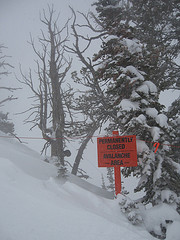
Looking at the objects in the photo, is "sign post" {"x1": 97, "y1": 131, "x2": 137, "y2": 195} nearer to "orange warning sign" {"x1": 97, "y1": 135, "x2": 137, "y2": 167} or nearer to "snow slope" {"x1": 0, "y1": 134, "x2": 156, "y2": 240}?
"orange warning sign" {"x1": 97, "y1": 135, "x2": 137, "y2": 167}

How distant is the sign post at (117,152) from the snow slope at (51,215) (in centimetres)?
86

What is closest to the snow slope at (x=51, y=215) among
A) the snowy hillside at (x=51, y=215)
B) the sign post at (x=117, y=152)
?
the snowy hillside at (x=51, y=215)

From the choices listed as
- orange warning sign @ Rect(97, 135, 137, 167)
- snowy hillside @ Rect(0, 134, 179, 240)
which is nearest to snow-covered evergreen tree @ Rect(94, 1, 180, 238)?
orange warning sign @ Rect(97, 135, 137, 167)

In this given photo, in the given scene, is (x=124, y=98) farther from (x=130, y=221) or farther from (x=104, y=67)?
(x=130, y=221)

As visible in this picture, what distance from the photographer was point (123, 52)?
4.59 m

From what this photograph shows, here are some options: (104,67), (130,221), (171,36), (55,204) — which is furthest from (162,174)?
(171,36)

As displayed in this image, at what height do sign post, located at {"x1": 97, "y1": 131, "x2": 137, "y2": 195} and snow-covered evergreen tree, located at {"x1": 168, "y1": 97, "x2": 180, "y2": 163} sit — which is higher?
snow-covered evergreen tree, located at {"x1": 168, "y1": 97, "x2": 180, "y2": 163}

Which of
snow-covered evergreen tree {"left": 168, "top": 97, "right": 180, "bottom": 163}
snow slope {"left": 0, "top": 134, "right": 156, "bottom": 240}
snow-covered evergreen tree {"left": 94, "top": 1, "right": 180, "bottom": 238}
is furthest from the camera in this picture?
snow-covered evergreen tree {"left": 168, "top": 97, "right": 180, "bottom": 163}

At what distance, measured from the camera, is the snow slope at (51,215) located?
235 cm

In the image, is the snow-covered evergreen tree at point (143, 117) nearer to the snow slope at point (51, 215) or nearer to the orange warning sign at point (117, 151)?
the orange warning sign at point (117, 151)

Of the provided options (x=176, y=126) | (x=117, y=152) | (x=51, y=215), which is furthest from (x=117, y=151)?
(x=176, y=126)

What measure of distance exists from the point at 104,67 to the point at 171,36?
343 cm

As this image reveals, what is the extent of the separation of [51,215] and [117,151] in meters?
2.01

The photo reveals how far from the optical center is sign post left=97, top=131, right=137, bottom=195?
396 cm
